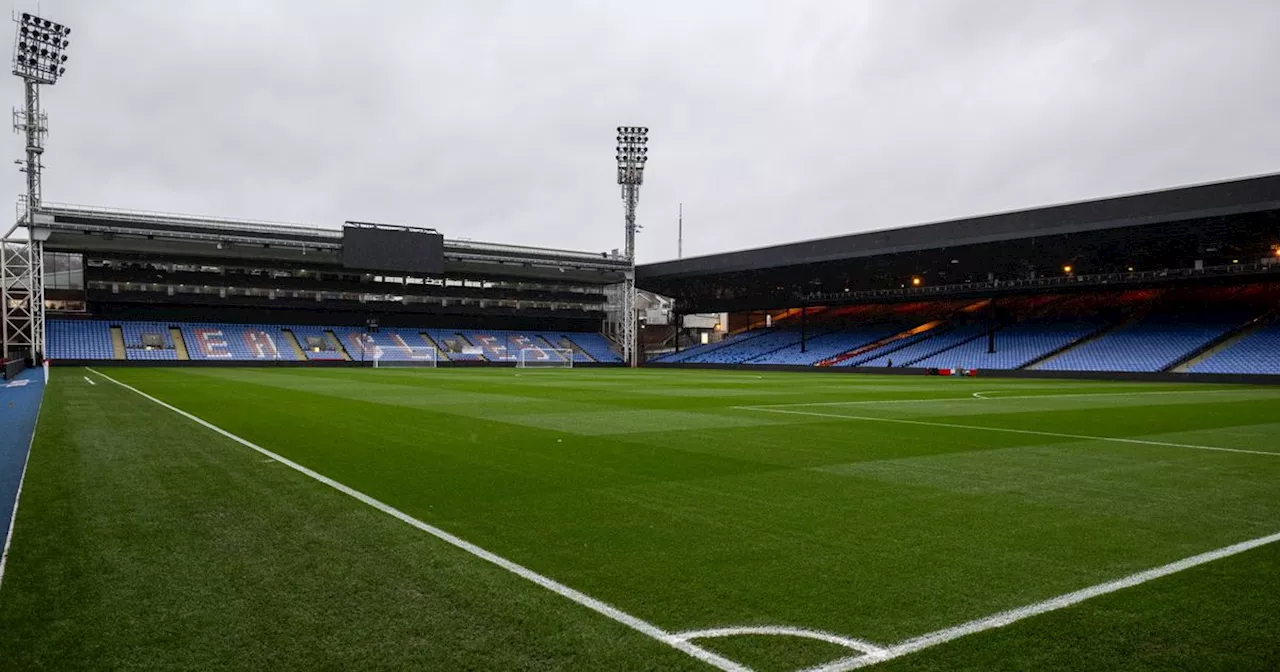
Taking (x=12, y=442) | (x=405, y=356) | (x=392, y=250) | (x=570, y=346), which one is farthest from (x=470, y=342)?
(x=12, y=442)

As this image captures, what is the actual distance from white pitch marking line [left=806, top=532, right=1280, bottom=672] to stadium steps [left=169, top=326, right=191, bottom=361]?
5859 centimetres

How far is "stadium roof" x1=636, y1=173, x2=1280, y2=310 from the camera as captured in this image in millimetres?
33688

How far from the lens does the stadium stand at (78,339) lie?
5025cm

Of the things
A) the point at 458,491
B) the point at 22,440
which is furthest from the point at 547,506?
the point at 22,440

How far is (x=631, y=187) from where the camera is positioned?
198ft

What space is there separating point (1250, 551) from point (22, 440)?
1492cm

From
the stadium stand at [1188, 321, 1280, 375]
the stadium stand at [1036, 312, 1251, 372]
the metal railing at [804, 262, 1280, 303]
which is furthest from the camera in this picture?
the metal railing at [804, 262, 1280, 303]

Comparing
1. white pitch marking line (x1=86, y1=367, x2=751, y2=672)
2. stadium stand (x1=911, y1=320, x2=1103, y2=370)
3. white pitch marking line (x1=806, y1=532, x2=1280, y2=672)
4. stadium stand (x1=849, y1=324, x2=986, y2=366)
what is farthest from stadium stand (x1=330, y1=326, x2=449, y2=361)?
white pitch marking line (x1=806, y1=532, x2=1280, y2=672)

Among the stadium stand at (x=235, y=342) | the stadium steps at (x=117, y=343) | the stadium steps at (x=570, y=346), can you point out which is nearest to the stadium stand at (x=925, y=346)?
the stadium steps at (x=570, y=346)

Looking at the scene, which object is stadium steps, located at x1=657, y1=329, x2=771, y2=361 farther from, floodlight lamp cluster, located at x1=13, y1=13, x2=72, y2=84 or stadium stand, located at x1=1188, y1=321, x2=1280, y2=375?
floodlight lamp cluster, located at x1=13, y1=13, x2=72, y2=84

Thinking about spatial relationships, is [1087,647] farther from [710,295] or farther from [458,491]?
[710,295]

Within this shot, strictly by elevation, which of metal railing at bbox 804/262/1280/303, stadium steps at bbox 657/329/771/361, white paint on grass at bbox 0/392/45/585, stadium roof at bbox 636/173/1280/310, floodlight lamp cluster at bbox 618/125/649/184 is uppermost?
floodlight lamp cluster at bbox 618/125/649/184

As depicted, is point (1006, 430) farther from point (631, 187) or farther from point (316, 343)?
point (316, 343)

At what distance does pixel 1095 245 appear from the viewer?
134 ft
